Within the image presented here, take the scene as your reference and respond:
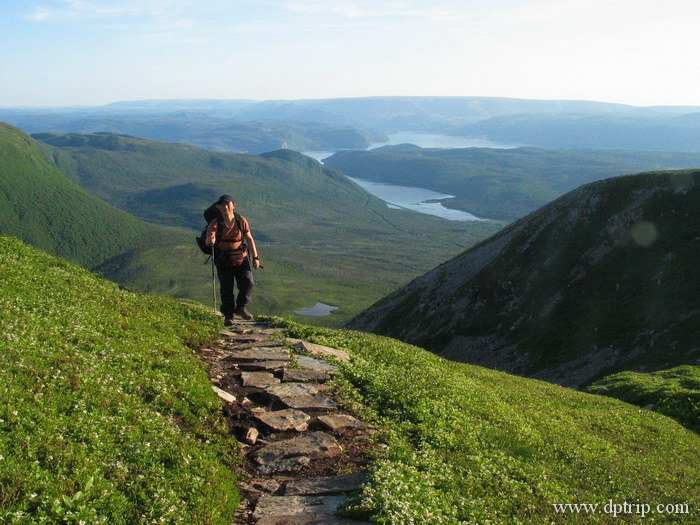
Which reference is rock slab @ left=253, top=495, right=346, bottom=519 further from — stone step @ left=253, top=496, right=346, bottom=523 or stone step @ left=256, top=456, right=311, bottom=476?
stone step @ left=256, top=456, right=311, bottom=476

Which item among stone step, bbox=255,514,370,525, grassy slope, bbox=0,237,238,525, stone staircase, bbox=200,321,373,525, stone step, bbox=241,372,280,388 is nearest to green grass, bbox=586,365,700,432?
stone staircase, bbox=200,321,373,525

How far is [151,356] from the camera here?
53.7 feet

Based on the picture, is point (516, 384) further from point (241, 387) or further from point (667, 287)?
point (667, 287)

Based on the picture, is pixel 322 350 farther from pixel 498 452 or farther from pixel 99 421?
pixel 99 421

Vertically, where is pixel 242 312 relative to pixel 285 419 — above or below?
above

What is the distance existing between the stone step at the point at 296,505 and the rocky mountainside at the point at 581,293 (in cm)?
3918

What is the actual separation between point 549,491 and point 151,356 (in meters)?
11.9

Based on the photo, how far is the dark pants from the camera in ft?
78.1

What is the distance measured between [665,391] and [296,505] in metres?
25.5

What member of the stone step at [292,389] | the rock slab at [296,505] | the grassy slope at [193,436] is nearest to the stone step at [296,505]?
the rock slab at [296,505]

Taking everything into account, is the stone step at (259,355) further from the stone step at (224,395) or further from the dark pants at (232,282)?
the stone step at (224,395)

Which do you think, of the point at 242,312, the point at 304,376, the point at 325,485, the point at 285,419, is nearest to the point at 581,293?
the point at 242,312

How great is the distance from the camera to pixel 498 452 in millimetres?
14617

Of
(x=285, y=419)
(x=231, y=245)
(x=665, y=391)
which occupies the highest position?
(x=231, y=245)
